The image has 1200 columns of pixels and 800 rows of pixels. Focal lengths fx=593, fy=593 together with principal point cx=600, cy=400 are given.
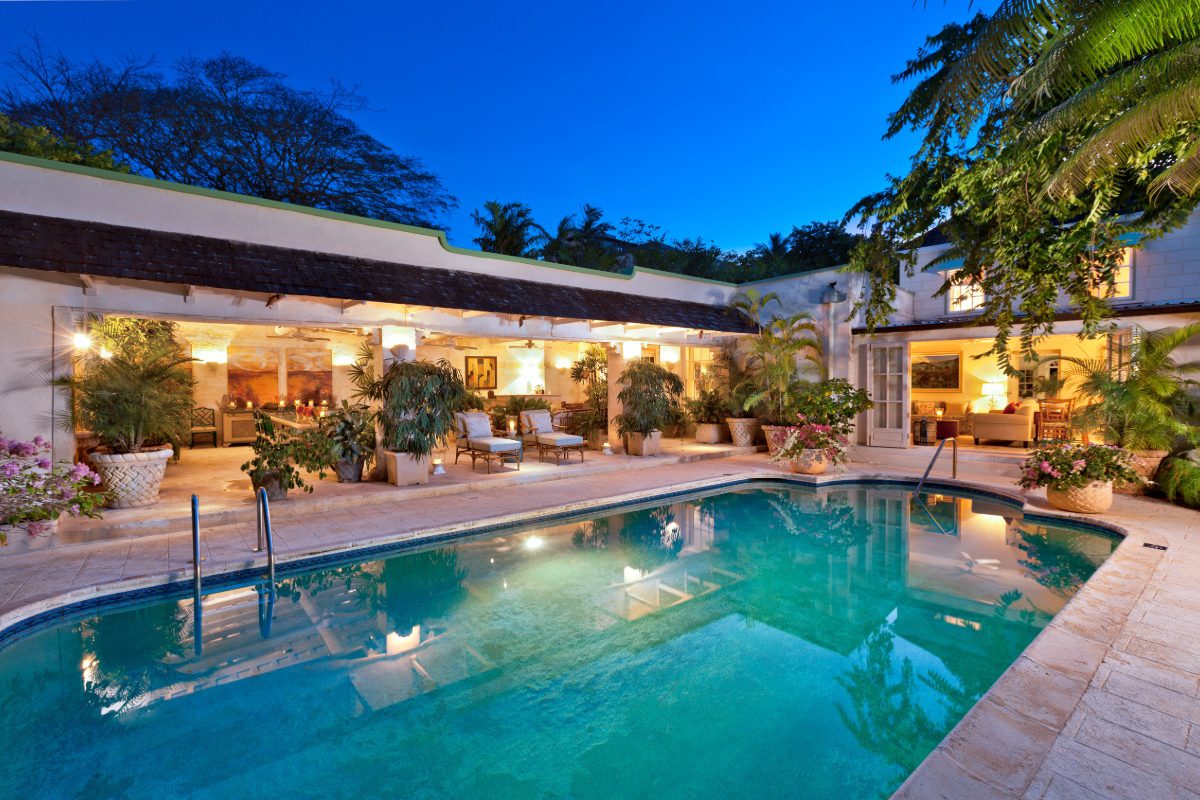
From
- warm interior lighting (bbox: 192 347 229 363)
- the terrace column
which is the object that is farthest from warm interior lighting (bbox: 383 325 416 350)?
warm interior lighting (bbox: 192 347 229 363)

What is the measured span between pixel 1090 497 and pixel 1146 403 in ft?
9.76

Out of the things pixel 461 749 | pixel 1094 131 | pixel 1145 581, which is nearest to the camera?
pixel 461 749

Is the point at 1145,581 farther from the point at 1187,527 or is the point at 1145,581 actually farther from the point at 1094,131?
the point at 1094,131

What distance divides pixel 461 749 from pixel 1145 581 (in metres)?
6.73

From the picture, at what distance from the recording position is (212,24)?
1992 inches

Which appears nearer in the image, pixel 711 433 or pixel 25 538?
pixel 25 538

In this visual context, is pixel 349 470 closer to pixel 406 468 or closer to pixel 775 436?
pixel 406 468

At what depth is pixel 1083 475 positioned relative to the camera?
8836mm

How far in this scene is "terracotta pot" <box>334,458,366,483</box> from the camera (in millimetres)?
10695

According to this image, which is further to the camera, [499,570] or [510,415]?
[510,415]

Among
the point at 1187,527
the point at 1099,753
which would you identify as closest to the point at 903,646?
the point at 1099,753

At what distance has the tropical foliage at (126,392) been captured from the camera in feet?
25.8

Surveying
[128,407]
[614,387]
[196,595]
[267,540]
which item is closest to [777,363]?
[614,387]

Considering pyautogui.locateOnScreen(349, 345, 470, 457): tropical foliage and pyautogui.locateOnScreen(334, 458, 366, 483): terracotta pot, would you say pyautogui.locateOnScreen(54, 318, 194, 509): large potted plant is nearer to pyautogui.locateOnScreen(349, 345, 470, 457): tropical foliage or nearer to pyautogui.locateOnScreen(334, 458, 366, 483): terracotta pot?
pyautogui.locateOnScreen(334, 458, 366, 483): terracotta pot
